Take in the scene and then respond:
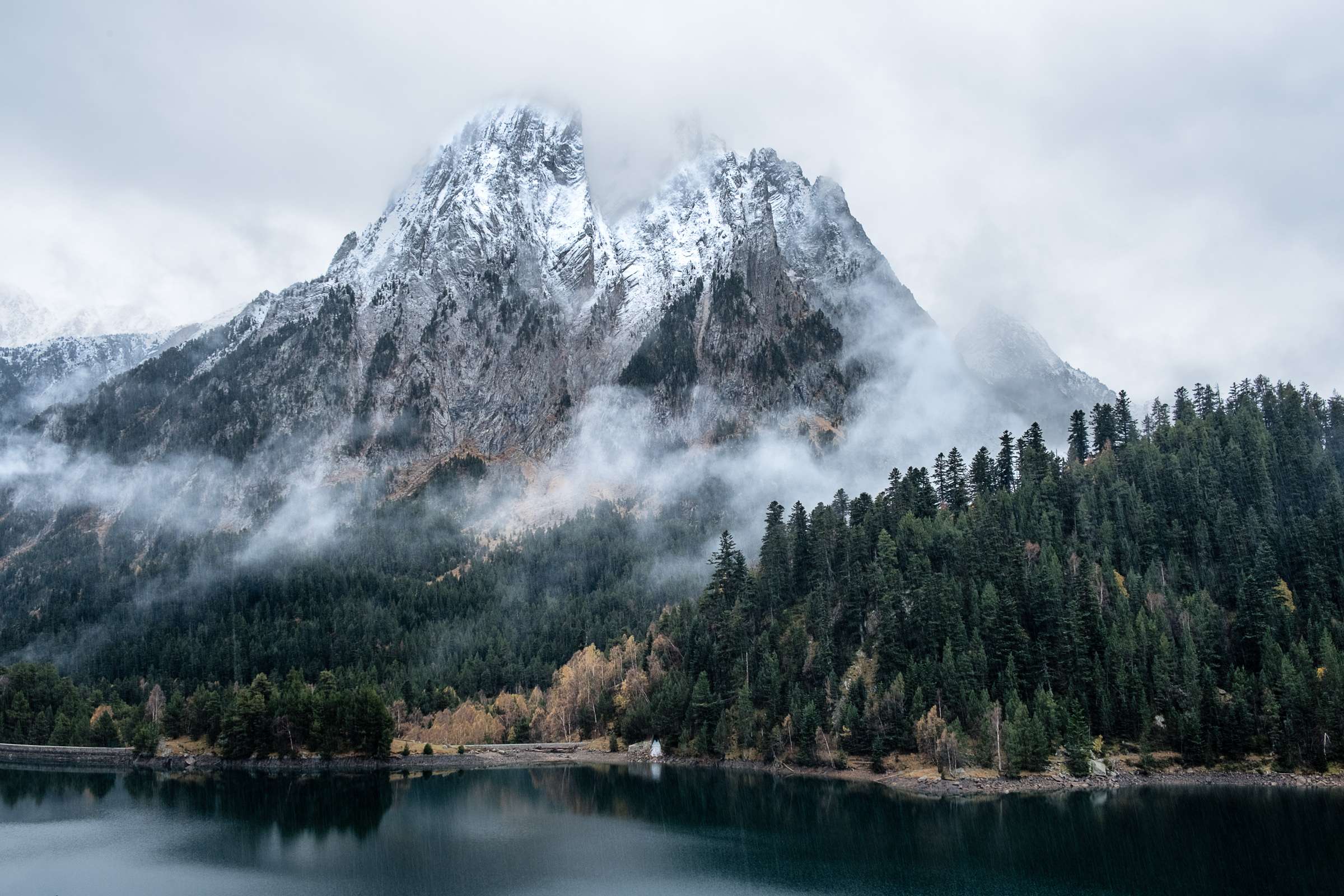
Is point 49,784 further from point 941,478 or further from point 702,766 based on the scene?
point 941,478

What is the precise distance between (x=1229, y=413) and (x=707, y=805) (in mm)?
107828

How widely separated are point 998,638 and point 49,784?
4807 inches

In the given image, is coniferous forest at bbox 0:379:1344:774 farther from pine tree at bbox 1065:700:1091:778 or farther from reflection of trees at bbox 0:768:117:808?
reflection of trees at bbox 0:768:117:808

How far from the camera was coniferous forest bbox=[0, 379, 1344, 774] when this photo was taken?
107375 mm

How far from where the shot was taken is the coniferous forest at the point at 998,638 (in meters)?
107

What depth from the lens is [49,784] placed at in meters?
127

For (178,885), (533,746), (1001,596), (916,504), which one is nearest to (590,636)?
(533,746)

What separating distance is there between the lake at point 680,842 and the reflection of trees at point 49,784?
2.87 meters

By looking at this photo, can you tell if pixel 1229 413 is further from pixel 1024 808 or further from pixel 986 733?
pixel 1024 808

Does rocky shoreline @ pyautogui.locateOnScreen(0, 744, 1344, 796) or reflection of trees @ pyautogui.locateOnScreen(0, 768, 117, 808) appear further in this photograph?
reflection of trees @ pyautogui.locateOnScreen(0, 768, 117, 808)

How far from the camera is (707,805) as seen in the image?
100 m

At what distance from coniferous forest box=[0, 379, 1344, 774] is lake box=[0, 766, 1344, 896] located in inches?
409

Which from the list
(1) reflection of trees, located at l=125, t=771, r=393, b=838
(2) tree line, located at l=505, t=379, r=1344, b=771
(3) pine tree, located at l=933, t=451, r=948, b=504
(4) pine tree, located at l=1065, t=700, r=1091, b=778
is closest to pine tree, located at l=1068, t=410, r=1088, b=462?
(2) tree line, located at l=505, t=379, r=1344, b=771

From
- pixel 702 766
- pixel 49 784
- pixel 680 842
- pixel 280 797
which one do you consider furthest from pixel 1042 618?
pixel 49 784
